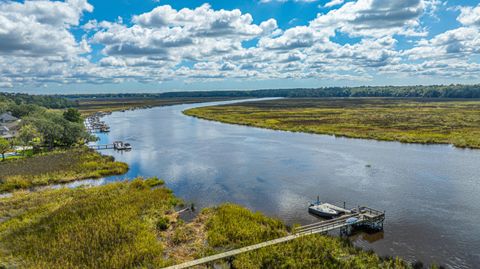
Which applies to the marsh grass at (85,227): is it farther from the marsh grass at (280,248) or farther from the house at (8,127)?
the house at (8,127)

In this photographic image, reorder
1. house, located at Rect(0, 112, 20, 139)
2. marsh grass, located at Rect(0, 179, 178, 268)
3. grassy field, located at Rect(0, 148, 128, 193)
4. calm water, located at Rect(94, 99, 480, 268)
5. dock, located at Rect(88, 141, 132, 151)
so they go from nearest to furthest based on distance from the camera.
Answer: marsh grass, located at Rect(0, 179, 178, 268)
calm water, located at Rect(94, 99, 480, 268)
grassy field, located at Rect(0, 148, 128, 193)
dock, located at Rect(88, 141, 132, 151)
house, located at Rect(0, 112, 20, 139)

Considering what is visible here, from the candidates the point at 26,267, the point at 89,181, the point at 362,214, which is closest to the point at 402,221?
the point at 362,214

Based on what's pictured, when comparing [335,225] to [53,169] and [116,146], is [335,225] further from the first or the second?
[116,146]

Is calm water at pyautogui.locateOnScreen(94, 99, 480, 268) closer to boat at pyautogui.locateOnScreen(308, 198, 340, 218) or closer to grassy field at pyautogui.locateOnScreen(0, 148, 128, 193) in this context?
boat at pyautogui.locateOnScreen(308, 198, 340, 218)

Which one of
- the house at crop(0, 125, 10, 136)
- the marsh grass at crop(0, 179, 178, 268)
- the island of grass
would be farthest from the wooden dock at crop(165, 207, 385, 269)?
the house at crop(0, 125, 10, 136)

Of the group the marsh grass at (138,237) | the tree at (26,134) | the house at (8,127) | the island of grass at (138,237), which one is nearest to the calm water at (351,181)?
the marsh grass at (138,237)

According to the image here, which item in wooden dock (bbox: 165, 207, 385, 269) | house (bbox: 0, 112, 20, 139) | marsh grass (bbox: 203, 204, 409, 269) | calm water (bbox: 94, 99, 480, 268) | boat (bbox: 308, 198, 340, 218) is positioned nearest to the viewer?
marsh grass (bbox: 203, 204, 409, 269)
